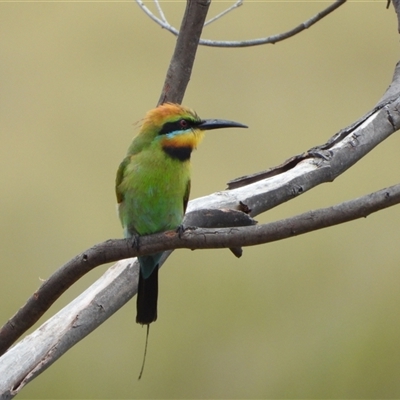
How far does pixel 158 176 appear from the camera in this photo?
1.59m

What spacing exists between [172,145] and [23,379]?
710 mm

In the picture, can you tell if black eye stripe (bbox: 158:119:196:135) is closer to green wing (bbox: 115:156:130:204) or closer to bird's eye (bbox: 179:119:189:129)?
bird's eye (bbox: 179:119:189:129)

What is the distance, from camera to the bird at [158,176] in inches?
62.4

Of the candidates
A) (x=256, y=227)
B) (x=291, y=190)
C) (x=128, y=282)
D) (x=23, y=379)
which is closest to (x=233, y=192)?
(x=291, y=190)

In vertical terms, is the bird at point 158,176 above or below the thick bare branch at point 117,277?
above

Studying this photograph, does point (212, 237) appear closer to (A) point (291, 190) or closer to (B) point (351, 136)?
(A) point (291, 190)

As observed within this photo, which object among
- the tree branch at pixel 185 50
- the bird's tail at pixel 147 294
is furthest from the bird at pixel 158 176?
the tree branch at pixel 185 50

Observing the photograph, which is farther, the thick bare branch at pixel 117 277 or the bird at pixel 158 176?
the bird at pixel 158 176

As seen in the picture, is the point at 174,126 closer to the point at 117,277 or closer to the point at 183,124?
the point at 183,124

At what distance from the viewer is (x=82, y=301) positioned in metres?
1.56

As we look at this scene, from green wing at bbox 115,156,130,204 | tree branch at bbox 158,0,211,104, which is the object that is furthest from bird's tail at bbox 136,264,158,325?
tree branch at bbox 158,0,211,104

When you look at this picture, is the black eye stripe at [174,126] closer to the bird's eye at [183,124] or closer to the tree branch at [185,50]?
the bird's eye at [183,124]

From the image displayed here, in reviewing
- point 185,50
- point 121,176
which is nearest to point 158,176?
point 121,176

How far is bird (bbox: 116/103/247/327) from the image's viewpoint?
159 cm
